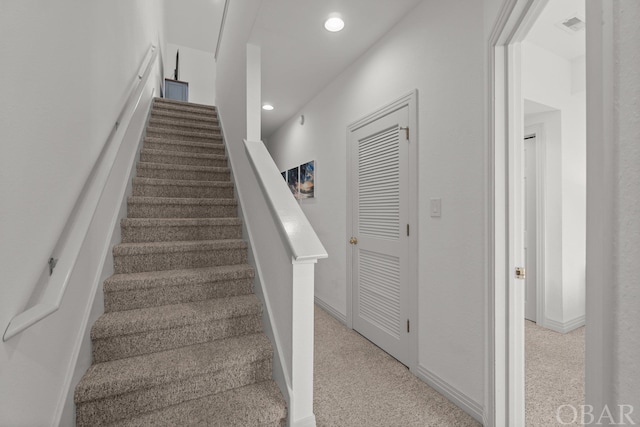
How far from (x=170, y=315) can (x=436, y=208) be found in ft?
5.55

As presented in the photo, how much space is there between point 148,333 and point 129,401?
0.30 m

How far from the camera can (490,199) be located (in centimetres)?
142

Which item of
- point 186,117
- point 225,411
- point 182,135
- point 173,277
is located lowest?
point 225,411

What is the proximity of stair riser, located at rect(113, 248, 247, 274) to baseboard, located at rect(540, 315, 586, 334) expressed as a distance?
3.00m

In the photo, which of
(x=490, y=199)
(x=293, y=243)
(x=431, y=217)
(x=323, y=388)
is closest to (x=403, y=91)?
(x=431, y=217)

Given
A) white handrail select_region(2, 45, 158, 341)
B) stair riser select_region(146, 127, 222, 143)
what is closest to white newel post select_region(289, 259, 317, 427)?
white handrail select_region(2, 45, 158, 341)

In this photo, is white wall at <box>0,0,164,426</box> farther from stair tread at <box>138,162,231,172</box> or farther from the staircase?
stair tread at <box>138,162,231,172</box>

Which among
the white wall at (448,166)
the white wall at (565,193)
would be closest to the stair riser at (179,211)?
the white wall at (448,166)

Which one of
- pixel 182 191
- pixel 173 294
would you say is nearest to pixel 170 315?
pixel 173 294

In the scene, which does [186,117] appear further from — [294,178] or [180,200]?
[180,200]

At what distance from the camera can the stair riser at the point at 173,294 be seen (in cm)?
157

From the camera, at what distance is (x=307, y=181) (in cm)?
380

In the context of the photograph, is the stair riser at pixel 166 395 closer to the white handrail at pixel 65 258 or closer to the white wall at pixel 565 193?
the white handrail at pixel 65 258

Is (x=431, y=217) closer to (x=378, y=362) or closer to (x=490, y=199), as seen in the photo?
(x=490, y=199)
